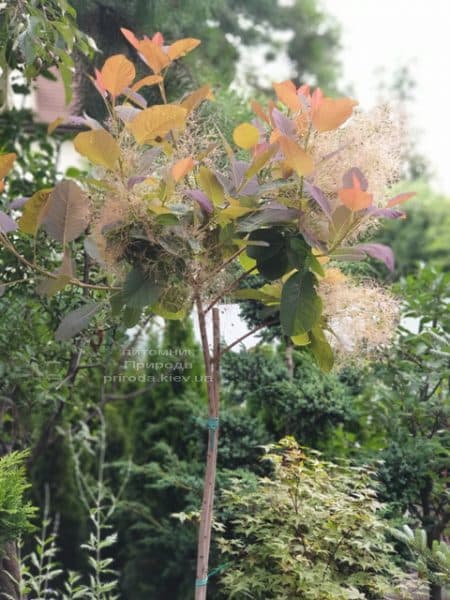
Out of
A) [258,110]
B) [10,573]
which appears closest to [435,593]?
[10,573]

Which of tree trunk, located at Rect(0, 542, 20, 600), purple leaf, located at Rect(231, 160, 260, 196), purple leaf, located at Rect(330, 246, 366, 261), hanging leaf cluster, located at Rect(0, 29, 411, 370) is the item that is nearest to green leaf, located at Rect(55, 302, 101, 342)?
hanging leaf cluster, located at Rect(0, 29, 411, 370)

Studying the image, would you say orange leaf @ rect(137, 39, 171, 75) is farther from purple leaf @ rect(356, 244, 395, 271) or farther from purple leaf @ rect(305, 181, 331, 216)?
purple leaf @ rect(356, 244, 395, 271)

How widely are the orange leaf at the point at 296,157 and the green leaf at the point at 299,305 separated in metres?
0.22

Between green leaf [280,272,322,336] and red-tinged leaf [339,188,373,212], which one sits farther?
green leaf [280,272,322,336]

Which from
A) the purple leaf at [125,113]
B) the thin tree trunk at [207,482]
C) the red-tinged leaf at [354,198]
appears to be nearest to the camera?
the red-tinged leaf at [354,198]

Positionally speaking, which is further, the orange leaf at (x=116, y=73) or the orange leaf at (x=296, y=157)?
the orange leaf at (x=116, y=73)

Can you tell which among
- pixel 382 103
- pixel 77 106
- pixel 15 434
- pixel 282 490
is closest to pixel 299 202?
pixel 382 103

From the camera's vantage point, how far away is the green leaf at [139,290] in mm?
1524

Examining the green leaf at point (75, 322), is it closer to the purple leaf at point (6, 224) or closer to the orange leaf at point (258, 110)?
the purple leaf at point (6, 224)

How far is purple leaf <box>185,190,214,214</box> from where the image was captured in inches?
60.2

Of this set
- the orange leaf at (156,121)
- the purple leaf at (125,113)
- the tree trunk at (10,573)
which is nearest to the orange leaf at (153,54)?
the purple leaf at (125,113)

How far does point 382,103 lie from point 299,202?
0.37 meters

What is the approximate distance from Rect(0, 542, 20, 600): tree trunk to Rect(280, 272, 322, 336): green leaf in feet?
3.88

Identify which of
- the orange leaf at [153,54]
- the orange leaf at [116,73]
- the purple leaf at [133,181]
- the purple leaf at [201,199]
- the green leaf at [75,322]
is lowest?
the green leaf at [75,322]
